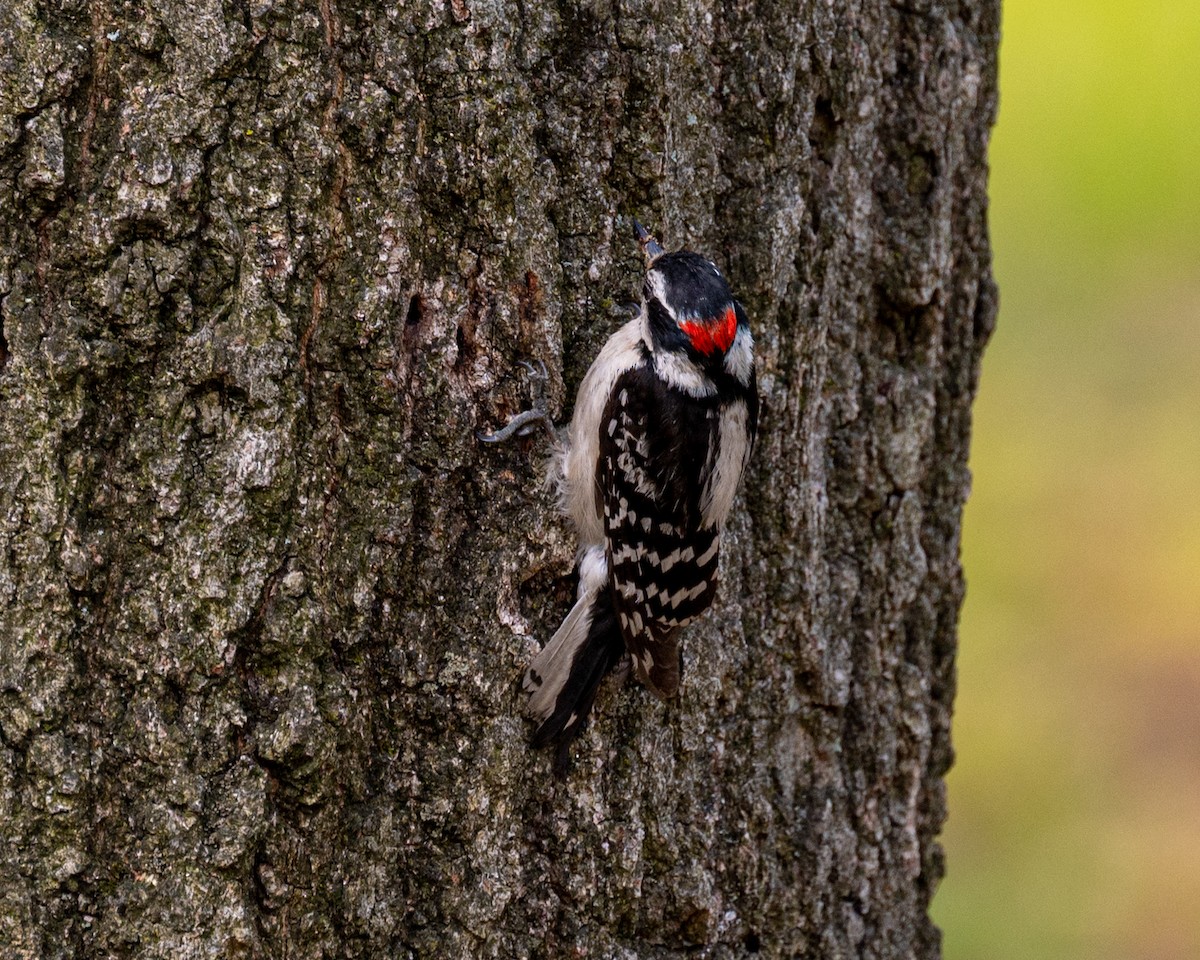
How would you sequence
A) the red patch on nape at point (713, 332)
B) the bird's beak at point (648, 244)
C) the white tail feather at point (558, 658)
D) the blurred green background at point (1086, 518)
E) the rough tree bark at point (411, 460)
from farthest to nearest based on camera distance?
the blurred green background at point (1086, 518), the red patch on nape at point (713, 332), the bird's beak at point (648, 244), the white tail feather at point (558, 658), the rough tree bark at point (411, 460)

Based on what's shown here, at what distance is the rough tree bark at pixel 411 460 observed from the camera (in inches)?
89.9

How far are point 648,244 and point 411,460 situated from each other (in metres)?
0.70

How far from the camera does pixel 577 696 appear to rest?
266cm

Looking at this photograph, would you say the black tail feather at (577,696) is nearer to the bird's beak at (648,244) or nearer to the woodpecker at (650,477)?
the woodpecker at (650,477)

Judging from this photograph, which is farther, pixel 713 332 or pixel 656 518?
pixel 656 518

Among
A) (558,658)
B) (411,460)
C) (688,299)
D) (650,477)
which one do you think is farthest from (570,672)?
(688,299)

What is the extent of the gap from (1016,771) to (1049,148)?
140 inches

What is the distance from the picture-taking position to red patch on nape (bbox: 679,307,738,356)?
116 inches

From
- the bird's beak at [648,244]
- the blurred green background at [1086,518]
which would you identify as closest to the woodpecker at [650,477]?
the bird's beak at [648,244]

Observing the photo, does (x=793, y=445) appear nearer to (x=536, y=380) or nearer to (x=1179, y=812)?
(x=536, y=380)

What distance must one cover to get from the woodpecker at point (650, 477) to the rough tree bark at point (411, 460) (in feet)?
0.25

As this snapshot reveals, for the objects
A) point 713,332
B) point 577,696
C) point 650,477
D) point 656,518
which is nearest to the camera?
point 577,696

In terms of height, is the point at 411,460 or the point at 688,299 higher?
the point at 688,299

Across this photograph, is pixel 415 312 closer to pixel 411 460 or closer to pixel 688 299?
pixel 411 460
